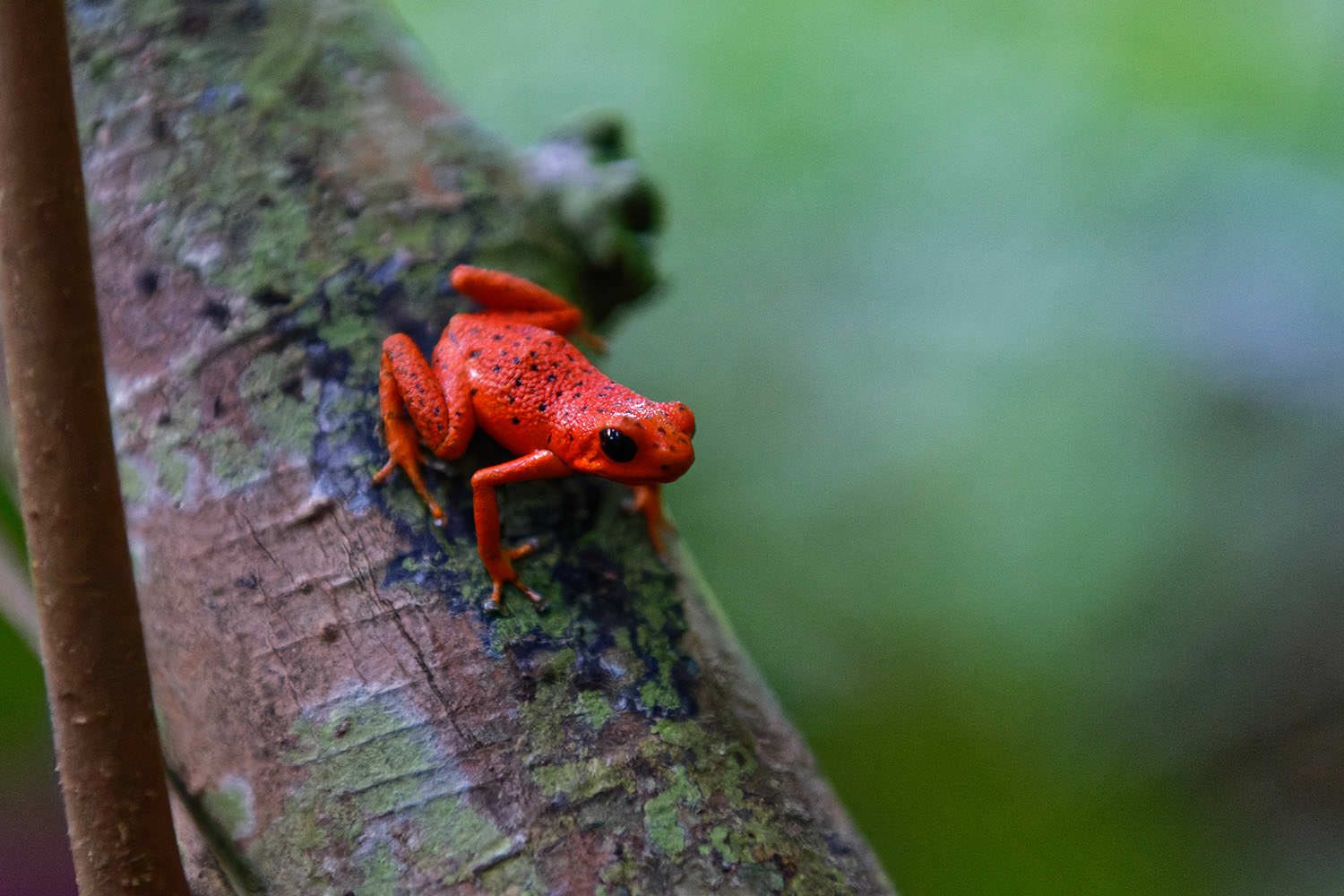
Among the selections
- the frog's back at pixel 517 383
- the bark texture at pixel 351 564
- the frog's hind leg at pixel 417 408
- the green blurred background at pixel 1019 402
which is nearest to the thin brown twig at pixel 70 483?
the bark texture at pixel 351 564

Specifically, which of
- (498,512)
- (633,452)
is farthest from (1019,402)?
(498,512)

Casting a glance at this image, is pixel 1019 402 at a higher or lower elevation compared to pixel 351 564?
lower

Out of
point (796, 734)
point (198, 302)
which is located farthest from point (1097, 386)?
point (198, 302)

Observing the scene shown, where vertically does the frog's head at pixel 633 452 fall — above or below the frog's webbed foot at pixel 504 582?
above

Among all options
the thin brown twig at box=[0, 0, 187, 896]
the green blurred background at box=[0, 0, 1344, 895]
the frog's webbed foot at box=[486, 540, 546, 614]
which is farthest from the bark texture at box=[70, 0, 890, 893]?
the green blurred background at box=[0, 0, 1344, 895]

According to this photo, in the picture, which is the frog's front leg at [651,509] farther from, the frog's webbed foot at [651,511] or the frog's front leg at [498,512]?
the frog's front leg at [498,512]

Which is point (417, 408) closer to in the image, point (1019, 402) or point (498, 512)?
point (498, 512)
